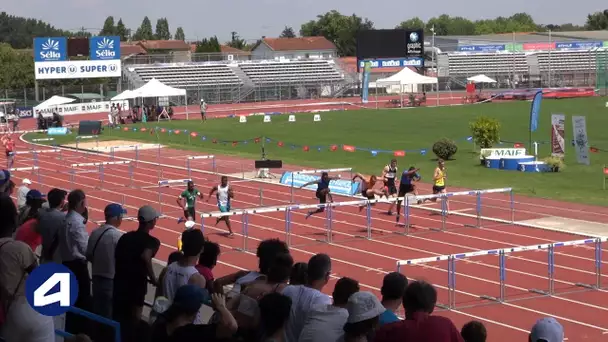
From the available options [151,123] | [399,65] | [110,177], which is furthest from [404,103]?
[110,177]

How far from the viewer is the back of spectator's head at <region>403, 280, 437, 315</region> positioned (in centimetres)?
677

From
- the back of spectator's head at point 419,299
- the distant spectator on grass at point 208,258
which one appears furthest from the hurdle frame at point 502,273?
the back of spectator's head at point 419,299

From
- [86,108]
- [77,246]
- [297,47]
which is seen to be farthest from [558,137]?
[297,47]

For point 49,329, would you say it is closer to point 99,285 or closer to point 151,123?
point 99,285

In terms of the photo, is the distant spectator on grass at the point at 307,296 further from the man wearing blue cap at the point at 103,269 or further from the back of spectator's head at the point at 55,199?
the back of spectator's head at the point at 55,199

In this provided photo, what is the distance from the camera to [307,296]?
24.8 ft

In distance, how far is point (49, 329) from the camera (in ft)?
22.8

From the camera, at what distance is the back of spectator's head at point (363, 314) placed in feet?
22.1

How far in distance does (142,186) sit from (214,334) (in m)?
26.6

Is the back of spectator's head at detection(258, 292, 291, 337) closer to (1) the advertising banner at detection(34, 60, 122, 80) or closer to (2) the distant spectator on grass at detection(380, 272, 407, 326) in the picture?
(2) the distant spectator on grass at detection(380, 272, 407, 326)

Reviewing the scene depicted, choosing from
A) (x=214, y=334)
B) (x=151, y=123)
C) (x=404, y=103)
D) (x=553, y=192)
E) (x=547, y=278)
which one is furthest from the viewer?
(x=404, y=103)

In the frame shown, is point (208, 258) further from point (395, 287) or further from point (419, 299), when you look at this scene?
point (419, 299)

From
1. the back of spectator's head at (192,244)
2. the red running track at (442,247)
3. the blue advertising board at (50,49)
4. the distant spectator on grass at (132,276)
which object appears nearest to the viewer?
the back of spectator's head at (192,244)

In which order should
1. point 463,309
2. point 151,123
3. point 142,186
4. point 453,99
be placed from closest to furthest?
point 463,309 < point 142,186 < point 151,123 < point 453,99
